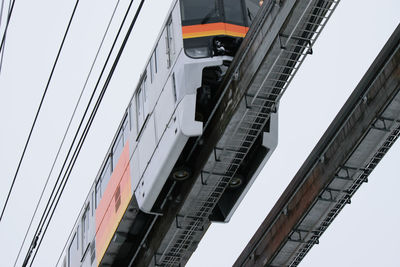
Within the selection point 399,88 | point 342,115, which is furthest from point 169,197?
point 399,88

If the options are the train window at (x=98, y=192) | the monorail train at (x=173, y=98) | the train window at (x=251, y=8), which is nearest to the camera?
the monorail train at (x=173, y=98)

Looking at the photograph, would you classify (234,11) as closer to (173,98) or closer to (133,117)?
(173,98)

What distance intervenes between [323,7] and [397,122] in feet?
9.67

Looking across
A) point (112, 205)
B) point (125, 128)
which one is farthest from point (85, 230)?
point (125, 128)

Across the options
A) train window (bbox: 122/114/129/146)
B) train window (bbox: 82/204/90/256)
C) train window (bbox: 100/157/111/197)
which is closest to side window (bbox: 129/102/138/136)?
train window (bbox: 122/114/129/146)

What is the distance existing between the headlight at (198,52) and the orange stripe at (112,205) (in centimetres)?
335

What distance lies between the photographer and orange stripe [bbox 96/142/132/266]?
1867cm

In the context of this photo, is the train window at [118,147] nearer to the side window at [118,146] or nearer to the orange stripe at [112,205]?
the side window at [118,146]

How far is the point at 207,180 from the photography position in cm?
1742

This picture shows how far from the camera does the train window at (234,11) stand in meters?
16.8

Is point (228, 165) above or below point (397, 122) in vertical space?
below

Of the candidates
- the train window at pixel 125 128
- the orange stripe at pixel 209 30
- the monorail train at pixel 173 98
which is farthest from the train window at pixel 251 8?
the train window at pixel 125 128

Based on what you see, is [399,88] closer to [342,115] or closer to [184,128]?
[342,115]

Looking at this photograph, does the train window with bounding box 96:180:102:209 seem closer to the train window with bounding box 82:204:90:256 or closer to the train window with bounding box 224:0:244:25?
the train window with bounding box 82:204:90:256
